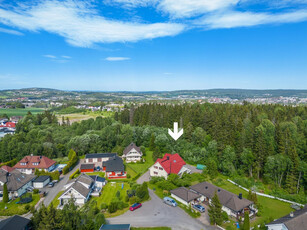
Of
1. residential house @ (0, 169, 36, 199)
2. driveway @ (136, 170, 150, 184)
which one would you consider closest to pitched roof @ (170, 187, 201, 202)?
driveway @ (136, 170, 150, 184)

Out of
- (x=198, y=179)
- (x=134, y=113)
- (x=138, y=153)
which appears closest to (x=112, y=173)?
(x=138, y=153)

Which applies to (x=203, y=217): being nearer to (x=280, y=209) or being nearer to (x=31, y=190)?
(x=280, y=209)

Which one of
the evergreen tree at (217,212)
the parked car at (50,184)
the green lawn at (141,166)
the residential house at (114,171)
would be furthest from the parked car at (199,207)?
the parked car at (50,184)

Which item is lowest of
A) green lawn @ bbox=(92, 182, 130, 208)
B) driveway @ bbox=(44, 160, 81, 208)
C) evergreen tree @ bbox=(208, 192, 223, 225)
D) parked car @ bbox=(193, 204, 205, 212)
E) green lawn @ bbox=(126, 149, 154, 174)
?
green lawn @ bbox=(126, 149, 154, 174)

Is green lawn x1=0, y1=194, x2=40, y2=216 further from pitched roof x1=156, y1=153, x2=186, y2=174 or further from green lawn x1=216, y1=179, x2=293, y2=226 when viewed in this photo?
green lawn x1=216, y1=179, x2=293, y2=226

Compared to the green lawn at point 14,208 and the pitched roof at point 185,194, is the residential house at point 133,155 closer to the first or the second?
the pitched roof at point 185,194

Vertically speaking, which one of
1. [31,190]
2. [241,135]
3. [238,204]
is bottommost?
[31,190]

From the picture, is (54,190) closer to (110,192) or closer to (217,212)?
(110,192)
